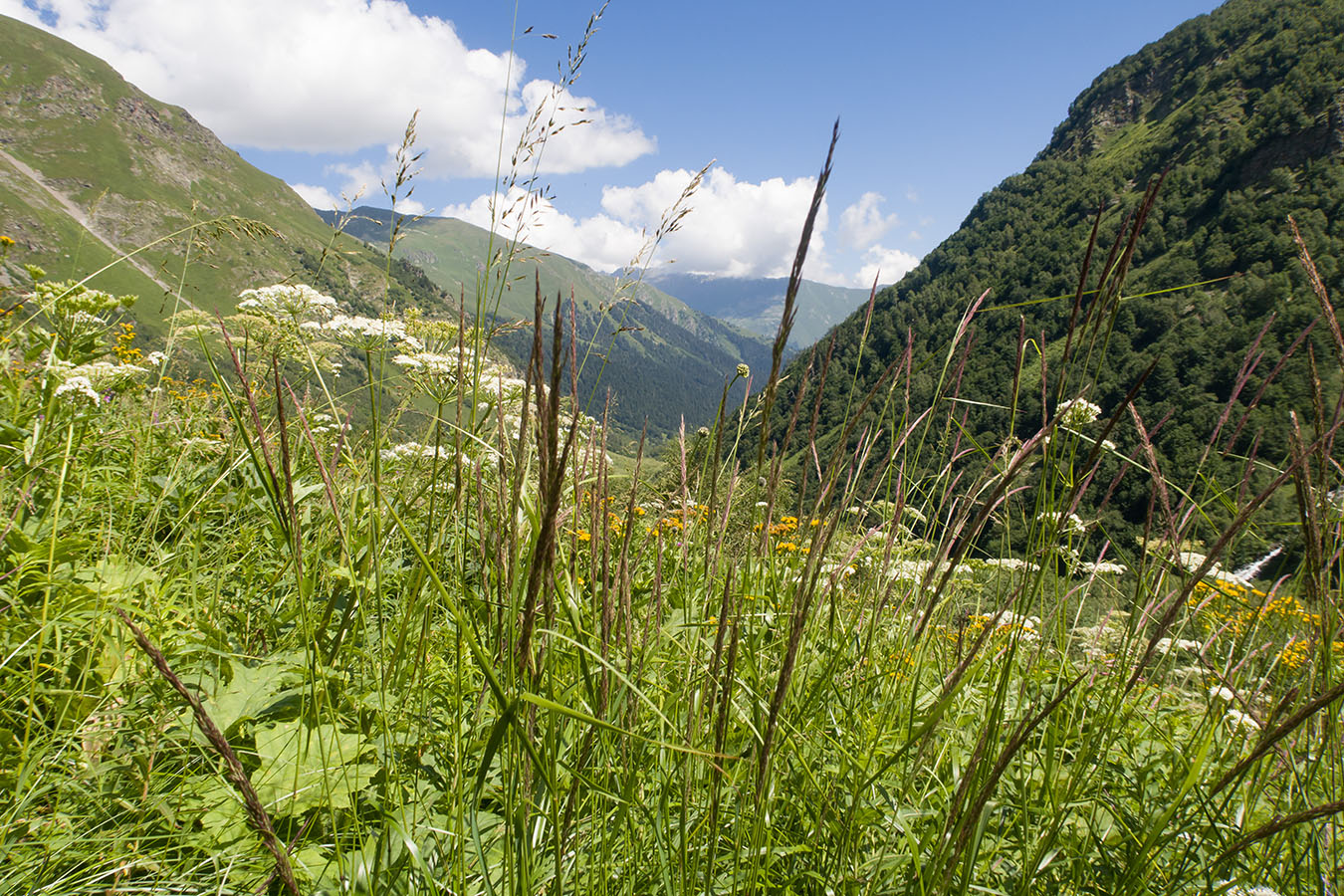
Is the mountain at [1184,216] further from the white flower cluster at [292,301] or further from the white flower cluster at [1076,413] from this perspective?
the white flower cluster at [1076,413]

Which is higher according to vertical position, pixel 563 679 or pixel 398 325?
pixel 398 325

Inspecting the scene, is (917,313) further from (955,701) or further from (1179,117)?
(955,701)

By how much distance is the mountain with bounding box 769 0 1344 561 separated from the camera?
59656mm

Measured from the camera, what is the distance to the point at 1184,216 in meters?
89.2

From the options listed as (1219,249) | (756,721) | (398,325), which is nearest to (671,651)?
(756,721)

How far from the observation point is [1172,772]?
4.93 ft

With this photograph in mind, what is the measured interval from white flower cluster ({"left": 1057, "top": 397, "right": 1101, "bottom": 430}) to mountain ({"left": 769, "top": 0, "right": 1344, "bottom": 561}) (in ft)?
147

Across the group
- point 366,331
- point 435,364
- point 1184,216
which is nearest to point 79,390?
point 366,331

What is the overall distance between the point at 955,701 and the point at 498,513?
5.65 ft

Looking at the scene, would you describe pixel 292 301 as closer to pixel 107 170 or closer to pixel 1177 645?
pixel 1177 645

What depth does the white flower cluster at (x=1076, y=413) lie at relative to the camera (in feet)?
3.91

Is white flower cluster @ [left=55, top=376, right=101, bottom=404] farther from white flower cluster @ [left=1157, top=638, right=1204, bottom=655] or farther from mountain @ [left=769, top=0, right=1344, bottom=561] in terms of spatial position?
mountain @ [left=769, top=0, right=1344, bottom=561]

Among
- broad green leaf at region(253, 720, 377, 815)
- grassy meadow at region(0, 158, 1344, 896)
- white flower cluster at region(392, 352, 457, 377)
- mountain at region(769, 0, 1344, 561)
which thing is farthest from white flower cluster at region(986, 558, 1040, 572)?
mountain at region(769, 0, 1344, 561)

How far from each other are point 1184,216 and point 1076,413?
→ 389 ft
